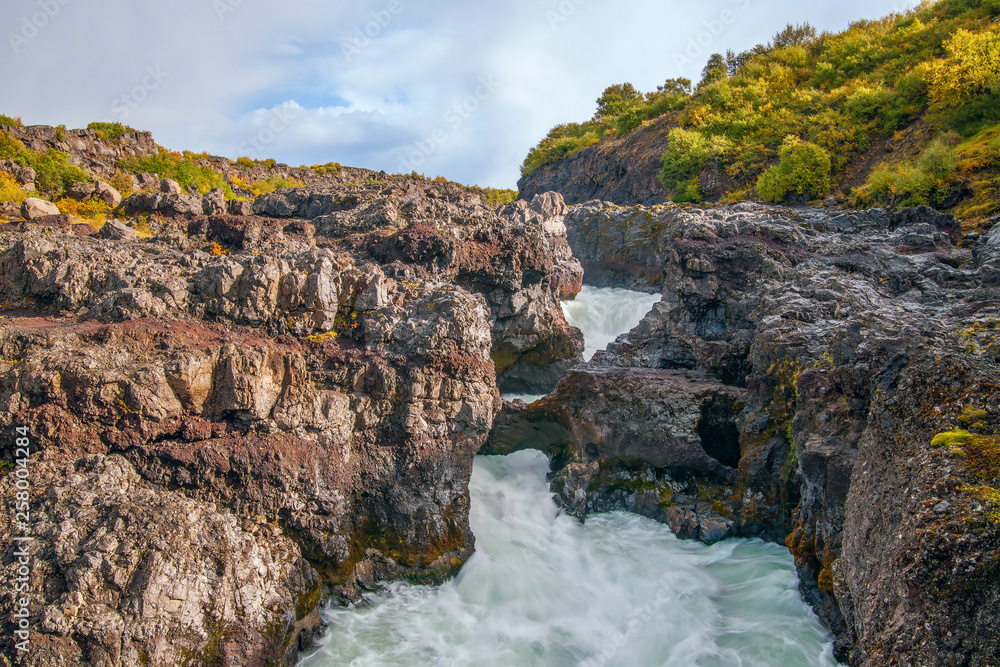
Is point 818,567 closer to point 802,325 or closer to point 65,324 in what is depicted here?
point 802,325

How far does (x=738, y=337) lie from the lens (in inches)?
566

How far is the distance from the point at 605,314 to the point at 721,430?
15231 mm

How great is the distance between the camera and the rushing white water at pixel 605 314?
2609 cm

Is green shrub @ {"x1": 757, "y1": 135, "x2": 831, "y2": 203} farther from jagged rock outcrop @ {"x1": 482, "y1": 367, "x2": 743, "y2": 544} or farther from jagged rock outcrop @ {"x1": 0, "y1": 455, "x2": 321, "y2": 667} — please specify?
jagged rock outcrop @ {"x1": 0, "y1": 455, "x2": 321, "y2": 667}

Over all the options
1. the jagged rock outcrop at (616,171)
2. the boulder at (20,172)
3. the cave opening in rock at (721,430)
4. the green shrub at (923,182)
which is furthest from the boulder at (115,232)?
the jagged rock outcrop at (616,171)

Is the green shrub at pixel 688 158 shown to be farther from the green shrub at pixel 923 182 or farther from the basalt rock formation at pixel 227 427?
the basalt rock formation at pixel 227 427

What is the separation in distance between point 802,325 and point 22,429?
14.0 metres

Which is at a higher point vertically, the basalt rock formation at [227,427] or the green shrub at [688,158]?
the green shrub at [688,158]

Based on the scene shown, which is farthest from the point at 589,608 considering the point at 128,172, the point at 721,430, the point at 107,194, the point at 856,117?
the point at 856,117

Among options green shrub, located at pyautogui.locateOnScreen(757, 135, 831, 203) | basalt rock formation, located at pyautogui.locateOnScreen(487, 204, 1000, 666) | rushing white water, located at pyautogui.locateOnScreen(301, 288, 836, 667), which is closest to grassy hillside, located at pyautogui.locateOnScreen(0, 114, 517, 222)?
rushing white water, located at pyautogui.locateOnScreen(301, 288, 836, 667)

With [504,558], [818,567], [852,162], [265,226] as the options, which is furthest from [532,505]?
[852,162]

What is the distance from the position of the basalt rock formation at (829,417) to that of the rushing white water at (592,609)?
70cm

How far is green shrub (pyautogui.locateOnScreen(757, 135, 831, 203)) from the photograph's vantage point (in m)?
27.1

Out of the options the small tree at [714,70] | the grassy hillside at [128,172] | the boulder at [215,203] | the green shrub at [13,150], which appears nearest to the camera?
the boulder at [215,203]
